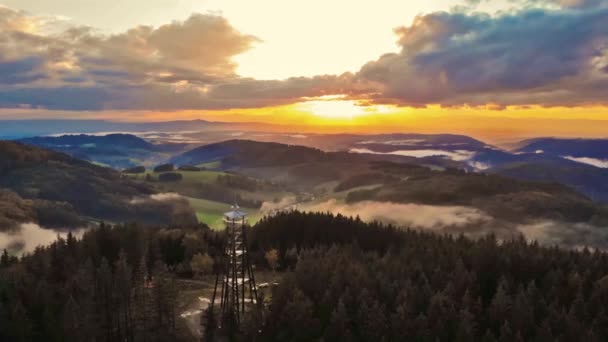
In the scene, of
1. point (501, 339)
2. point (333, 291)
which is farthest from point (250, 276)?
point (501, 339)

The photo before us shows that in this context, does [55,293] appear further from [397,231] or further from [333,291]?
[397,231]

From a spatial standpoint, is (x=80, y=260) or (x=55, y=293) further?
(x=80, y=260)

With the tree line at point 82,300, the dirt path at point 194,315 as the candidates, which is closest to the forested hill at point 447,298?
the dirt path at point 194,315

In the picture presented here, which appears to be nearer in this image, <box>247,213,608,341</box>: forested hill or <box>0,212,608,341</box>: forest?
<box>0,212,608,341</box>: forest

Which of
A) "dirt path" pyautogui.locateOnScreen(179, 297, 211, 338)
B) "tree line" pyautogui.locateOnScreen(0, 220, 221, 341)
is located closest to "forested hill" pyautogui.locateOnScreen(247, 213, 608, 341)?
"dirt path" pyautogui.locateOnScreen(179, 297, 211, 338)

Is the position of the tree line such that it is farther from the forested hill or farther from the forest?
the forested hill

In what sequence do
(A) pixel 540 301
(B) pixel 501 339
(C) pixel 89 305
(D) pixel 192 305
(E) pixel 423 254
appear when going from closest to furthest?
1. (B) pixel 501 339
2. (C) pixel 89 305
3. (A) pixel 540 301
4. (D) pixel 192 305
5. (E) pixel 423 254

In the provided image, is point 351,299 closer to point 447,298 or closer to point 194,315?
point 447,298

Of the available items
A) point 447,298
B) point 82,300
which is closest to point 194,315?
point 82,300

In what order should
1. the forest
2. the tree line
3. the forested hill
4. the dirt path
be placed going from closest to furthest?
the tree line, the forest, the forested hill, the dirt path
